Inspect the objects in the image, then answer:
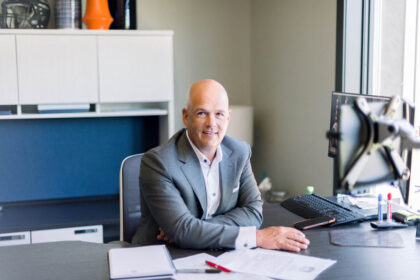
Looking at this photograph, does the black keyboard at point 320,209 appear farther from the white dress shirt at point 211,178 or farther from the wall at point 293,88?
the wall at point 293,88

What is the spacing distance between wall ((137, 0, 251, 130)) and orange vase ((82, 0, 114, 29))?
0.44m

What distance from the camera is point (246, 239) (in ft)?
6.53

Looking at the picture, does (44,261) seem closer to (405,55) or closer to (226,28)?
(405,55)

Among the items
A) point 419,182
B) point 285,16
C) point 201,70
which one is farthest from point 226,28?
point 419,182

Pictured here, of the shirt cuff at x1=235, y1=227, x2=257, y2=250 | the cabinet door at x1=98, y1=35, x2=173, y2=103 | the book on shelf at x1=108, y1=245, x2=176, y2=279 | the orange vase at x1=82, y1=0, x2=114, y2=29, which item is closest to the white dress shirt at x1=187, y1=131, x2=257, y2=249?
the shirt cuff at x1=235, y1=227, x2=257, y2=250

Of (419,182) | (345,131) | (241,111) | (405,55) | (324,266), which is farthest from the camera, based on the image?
(241,111)

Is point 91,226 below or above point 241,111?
below

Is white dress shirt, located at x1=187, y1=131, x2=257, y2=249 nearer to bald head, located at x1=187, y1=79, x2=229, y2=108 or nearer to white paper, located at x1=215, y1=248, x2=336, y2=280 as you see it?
bald head, located at x1=187, y1=79, x2=229, y2=108

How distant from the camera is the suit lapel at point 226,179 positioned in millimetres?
2264

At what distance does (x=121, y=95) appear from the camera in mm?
3662

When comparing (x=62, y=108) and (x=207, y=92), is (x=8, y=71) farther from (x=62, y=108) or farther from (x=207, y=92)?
(x=207, y=92)

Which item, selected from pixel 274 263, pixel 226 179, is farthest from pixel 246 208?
pixel 274 263

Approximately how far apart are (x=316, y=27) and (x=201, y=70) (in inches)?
46.2

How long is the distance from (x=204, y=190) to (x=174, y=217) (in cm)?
21
